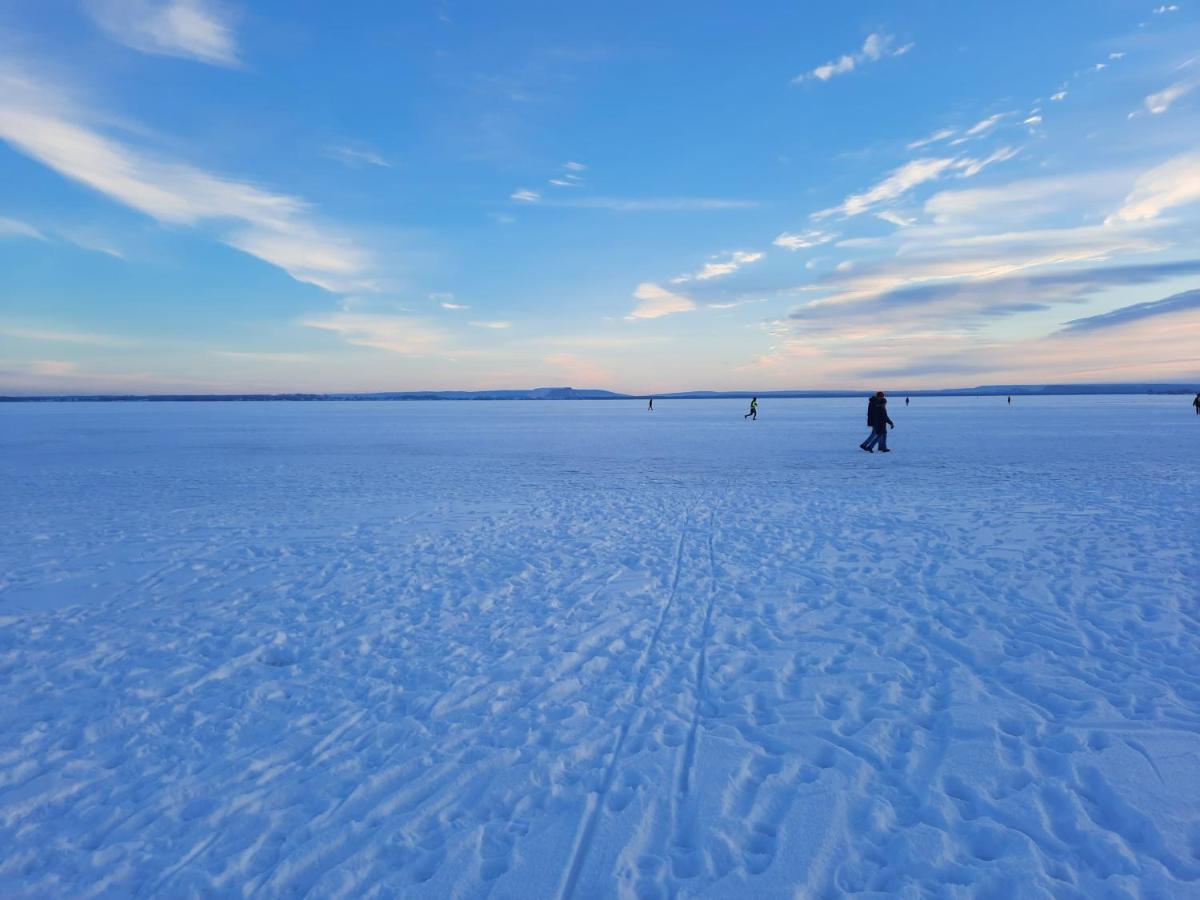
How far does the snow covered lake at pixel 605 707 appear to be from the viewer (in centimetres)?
366

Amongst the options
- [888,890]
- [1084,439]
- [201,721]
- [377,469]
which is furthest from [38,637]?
[1084,439]

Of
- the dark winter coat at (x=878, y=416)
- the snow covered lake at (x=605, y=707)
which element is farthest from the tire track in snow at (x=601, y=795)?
the dark winter coat at (x=878, y=416)

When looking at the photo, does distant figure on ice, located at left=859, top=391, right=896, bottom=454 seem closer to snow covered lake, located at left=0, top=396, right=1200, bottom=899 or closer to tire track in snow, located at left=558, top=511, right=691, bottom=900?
snow covered lake, located at left=0, top=396, right=1200, bottom=899

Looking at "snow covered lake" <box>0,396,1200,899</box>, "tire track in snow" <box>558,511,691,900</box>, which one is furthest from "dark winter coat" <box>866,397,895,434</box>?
"tire track in snow" <box>558,511,691,900</box>

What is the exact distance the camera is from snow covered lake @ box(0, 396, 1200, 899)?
3660mm

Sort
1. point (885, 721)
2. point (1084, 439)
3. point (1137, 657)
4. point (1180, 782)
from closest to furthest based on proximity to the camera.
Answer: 1. point (1180, 782)
2. point (885, 721)
3. point (1137, 657)
4. point (1084, 439)

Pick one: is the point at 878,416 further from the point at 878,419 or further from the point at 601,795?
the point at 601,795

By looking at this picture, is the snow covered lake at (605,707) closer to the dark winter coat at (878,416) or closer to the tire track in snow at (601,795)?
the tire track in snow at (601,795)

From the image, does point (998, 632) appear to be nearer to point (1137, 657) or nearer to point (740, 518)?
point (1137, 657)

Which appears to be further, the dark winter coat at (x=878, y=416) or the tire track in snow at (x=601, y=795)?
the dark winter coat at (x=878, y=416)

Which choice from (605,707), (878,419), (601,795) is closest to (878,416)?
(878,419)

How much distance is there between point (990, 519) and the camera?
11594 millimetres

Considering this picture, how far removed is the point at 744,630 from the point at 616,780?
2.81 meters

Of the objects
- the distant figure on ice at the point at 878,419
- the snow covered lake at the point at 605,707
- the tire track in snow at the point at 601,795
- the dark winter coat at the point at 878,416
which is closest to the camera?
the tire track in snow at the point at 601,795
